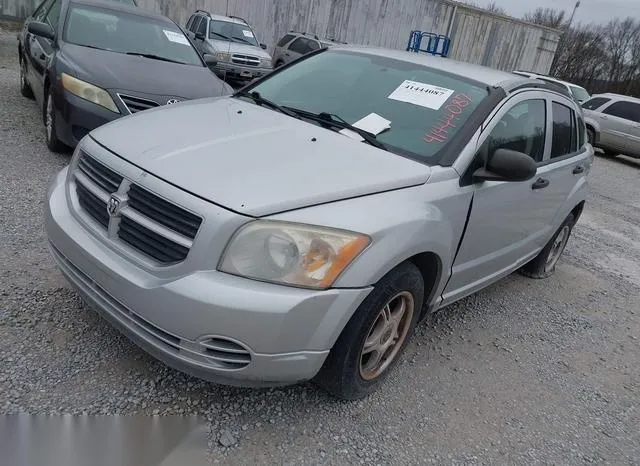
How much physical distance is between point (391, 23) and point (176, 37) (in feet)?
55.4

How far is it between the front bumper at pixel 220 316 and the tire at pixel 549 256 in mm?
3165

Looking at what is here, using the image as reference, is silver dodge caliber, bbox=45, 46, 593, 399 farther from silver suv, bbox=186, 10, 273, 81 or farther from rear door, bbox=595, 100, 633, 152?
rear door, bbox=595, 100, 633, 152

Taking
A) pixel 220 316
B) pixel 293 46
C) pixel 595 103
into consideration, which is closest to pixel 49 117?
pixel 220 316

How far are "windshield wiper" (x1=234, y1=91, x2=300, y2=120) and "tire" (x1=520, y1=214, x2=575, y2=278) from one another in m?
2.81

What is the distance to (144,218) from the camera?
230cm

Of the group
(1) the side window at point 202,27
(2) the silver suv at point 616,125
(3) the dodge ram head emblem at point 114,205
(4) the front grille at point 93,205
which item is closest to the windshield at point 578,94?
(2) the silver suv at point 616,125

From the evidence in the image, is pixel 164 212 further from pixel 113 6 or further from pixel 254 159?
pixel 113 6

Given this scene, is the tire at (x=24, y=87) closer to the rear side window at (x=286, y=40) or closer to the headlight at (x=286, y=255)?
the headlight at (x=286, y=255)

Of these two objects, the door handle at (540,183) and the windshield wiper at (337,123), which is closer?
the windshield wiper at (337,123)

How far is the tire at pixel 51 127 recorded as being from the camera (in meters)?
5.37

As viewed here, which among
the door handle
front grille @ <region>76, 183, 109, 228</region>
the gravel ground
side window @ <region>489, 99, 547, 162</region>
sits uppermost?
side window @ <region>489, 99, 547, 162</region>

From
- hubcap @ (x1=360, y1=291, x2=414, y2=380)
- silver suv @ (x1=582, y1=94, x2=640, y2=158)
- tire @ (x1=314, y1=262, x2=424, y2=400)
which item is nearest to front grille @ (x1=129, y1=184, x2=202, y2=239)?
tire @ (x1=314, y1=262, x2=424, y2=400)

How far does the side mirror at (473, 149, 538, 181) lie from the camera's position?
9.23 feet

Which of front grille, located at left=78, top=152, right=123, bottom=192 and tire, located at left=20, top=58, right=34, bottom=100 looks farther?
tire, located at left=20, top=58, right=34, bottom=100
